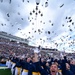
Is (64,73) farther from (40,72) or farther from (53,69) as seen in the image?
(53,69)

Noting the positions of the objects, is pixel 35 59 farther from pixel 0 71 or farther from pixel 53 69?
pixel 0 71

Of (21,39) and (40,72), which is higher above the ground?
(21,39)

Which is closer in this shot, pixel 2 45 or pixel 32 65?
pixel 32 65

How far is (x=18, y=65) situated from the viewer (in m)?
11.7

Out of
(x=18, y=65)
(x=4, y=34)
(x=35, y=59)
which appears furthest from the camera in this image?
(x=4, y=34)

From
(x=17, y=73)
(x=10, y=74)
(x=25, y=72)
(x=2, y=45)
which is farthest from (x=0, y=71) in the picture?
(x=2, y=45)

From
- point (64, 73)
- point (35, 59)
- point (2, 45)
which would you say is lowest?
point (64, 73)

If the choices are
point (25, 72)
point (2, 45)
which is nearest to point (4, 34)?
point (2, 45)

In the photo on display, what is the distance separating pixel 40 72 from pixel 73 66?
2.51 m

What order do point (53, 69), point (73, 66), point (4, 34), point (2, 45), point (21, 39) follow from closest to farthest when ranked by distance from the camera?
1. point (53, 69)
2. point (73, 66)
3. point (2, 45)
4. point (4, 34)
5. point (21, 39)

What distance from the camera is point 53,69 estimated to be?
3.82 m

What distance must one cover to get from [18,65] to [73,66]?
3897 mm

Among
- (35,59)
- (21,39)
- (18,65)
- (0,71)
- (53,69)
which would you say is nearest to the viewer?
(53,69)

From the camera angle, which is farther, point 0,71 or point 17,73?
point 0,71
